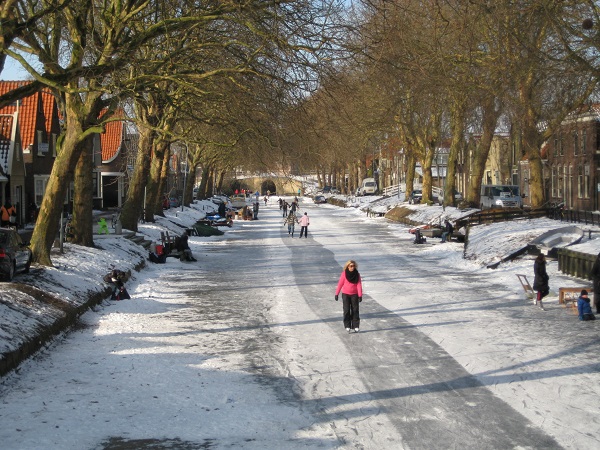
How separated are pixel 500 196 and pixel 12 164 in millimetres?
32667

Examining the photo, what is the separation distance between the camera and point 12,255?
18156 mm

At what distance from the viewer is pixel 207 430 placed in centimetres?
968

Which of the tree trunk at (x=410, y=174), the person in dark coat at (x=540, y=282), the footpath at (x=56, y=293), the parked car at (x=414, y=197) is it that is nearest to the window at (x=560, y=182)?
the parked car at (x=414, y=197)

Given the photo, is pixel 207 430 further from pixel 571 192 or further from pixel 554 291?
pixel 571 192

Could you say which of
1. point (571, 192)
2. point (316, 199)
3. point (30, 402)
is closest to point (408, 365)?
point (30, 402)

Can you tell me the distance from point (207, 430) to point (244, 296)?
12166mm

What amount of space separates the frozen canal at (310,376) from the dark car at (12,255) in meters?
2.06

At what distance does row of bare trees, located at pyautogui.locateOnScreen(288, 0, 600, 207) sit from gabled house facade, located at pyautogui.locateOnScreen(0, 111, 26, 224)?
Answer: 1692cm

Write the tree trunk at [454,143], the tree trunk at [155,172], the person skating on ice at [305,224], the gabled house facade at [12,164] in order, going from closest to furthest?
the tree trunk at [155,172] → the gabled house facade at [12,164] → the person skating on ice at [305,224] → the tree trunk at [454,143]

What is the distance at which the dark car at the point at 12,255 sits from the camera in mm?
17562

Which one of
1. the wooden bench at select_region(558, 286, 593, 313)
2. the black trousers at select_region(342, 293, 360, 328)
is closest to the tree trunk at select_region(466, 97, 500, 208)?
the wooden bench at select_region(558, 286, 593, 313)

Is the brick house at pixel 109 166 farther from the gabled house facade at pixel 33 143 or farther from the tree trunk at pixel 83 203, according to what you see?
the tree trunk at pixel 83 203

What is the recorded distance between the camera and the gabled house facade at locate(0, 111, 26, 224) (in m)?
42.7

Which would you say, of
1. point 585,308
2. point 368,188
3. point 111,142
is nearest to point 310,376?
point 585,308
